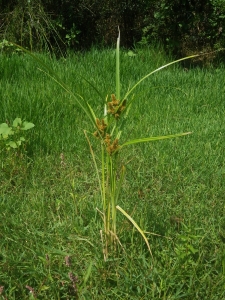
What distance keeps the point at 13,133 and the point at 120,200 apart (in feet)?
2.85

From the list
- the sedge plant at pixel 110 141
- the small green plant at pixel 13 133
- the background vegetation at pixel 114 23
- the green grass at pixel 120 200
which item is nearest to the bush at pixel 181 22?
the background vegetation at pixel 114 23

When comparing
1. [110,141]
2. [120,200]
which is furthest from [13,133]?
[110,141]

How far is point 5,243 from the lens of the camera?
84.0 inches

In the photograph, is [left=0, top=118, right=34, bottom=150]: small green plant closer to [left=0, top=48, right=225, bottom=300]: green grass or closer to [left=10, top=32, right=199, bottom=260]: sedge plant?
[left=0, top=48, right=225, bottom=300]: green grass

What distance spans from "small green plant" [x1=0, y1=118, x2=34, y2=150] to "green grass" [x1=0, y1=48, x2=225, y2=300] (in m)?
0.09

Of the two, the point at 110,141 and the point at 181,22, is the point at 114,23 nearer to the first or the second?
the point at 181,22

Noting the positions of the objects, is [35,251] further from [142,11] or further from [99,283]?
[142,11]

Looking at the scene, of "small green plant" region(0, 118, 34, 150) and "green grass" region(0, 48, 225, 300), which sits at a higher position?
"small green plant" region(0, 118, 34, 150)

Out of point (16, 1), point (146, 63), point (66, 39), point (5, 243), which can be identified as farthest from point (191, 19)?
point (5, 243)

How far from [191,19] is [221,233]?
13.3 feet

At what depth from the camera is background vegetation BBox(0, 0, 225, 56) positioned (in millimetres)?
5680

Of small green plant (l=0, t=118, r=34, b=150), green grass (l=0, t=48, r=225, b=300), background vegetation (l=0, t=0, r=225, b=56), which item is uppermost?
background vegetation (l=0, t=0, r=225, b=56)

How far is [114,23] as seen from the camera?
688 centimetres

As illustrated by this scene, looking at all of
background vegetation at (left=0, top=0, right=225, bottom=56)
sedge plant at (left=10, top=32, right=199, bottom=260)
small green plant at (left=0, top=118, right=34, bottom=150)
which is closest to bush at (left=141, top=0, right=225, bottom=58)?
background vegetation at (left=0, top=0, right=225, bottom=56)
